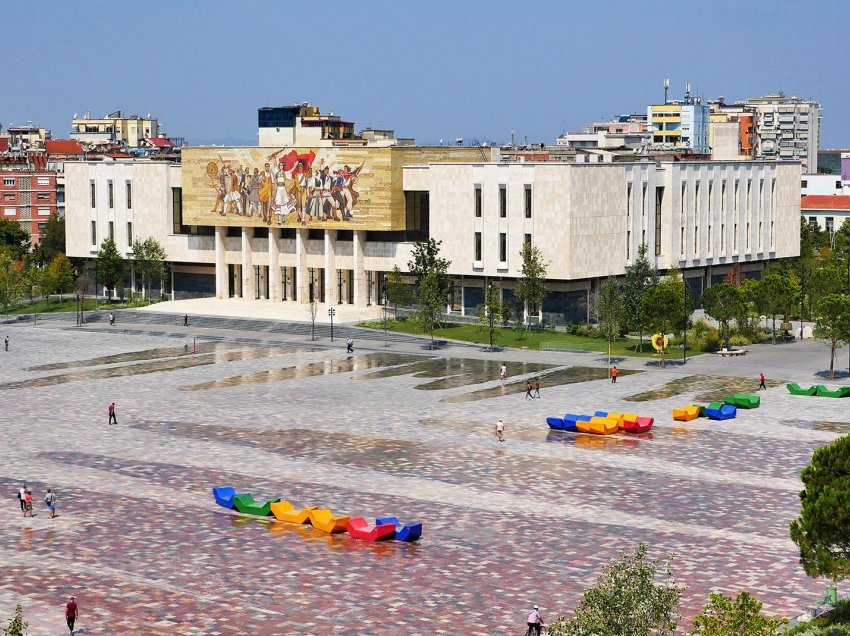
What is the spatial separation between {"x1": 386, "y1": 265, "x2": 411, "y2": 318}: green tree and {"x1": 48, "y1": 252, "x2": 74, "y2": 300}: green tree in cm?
3556

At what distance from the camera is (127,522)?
179ft

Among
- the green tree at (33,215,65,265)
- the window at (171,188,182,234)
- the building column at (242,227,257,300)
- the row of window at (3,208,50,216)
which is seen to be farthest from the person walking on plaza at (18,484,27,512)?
the row of window at (3,208,50,216)

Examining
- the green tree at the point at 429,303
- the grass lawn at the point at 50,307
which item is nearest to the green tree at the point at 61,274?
the grass lawn at the point at 50,307

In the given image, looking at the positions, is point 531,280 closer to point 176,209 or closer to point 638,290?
point 638,290

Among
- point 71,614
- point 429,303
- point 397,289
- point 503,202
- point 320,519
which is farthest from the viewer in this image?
point 397,289

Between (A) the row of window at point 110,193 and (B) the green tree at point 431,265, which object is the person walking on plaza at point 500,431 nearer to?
(B) the green tree at point 431,265

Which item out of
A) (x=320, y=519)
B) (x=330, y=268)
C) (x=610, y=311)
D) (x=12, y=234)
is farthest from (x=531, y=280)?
(x=12, y=234)

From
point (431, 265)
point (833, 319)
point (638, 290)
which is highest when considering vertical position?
point (431, 265)

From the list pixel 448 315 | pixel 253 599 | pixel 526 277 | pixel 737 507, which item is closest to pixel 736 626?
pixel 253 599

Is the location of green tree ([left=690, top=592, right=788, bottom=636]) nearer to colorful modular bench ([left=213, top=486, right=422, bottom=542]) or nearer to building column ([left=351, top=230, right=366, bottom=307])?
colorful modular bench ([left=213, top=486, right=422, bottom=542])

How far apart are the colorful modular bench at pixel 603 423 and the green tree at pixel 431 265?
40.0 m

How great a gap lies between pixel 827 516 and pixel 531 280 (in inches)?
2872

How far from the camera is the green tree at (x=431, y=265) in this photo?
113500mm

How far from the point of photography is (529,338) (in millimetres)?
108312
